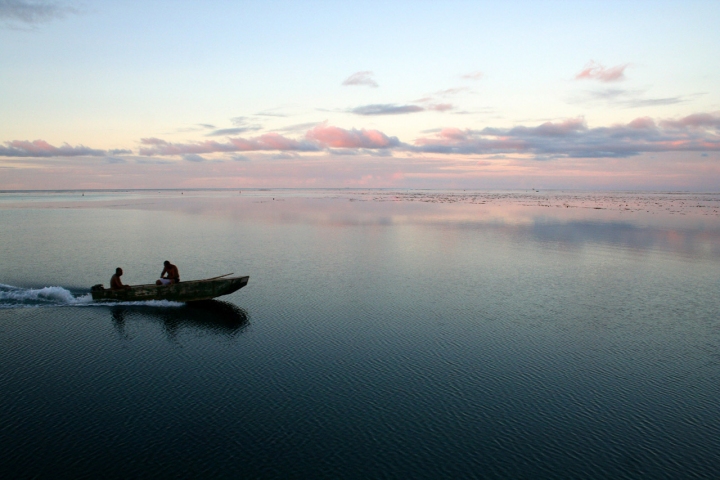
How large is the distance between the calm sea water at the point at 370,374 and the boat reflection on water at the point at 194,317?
16cm

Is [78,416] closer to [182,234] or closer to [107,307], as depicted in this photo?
[107,307]

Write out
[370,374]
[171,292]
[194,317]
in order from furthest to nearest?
[171,292]
[194,317]
[370,374]

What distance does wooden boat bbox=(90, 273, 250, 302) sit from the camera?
27.3 m

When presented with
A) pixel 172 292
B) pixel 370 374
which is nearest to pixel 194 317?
pixel 172 292

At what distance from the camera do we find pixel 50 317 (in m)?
24.7

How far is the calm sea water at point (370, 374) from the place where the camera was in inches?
507

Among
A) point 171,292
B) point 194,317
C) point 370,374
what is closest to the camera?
point 370,374

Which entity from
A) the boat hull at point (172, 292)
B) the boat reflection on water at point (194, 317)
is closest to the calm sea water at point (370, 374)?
the boat reflection on water at point (194, 317)

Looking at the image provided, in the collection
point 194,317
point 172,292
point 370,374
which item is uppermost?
point 172,292

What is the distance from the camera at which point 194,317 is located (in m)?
25.5

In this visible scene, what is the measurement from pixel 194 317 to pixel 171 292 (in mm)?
2850

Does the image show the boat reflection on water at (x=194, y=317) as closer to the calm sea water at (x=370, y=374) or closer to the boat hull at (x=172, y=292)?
the calm sea water at (x=370, y=374)

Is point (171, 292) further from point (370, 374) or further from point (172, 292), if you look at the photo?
point (370, 374)

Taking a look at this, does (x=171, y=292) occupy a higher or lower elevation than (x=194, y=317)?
higher
